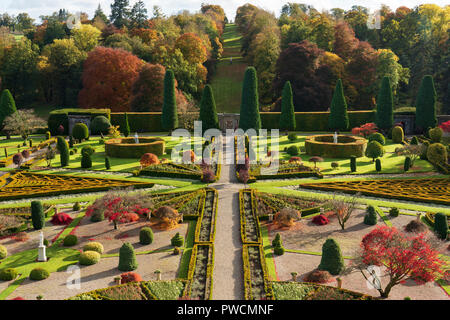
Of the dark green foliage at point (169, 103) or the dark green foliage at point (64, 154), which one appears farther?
the dark green foliage at point (169, 103)

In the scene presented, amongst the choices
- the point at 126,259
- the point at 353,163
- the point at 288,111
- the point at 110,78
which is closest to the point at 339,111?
the point at 288,111

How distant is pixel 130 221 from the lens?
25422mm

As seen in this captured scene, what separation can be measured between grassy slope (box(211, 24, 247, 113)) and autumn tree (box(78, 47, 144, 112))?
20368 mm

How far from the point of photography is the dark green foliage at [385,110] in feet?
183

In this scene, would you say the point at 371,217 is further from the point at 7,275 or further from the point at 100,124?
the point at 100,124

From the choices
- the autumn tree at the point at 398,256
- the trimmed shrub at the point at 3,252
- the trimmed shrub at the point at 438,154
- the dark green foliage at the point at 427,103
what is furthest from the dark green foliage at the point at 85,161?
the dark green foliage at the point at 427,103

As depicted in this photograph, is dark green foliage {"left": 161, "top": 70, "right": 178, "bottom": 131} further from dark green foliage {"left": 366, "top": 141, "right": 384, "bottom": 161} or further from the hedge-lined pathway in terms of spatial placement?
dark green foliage {"left": 366, "top": 141, "right": 384, "bottom": 161}

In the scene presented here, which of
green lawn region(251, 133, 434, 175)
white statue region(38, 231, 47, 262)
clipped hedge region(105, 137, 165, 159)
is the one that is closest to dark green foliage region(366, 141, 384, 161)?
green lawn region(251, 133, 434, 175)

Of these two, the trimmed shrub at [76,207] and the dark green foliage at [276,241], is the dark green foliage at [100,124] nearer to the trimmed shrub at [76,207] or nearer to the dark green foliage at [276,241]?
the trimmed shrub at [76,207]

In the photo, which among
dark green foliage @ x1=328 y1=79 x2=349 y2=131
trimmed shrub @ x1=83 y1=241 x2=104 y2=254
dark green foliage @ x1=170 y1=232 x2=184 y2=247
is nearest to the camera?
trimmed shrub @ x1=83 y1=241 x2=104 y2=254

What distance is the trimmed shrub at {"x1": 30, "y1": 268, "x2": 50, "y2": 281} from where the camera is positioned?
18484mm

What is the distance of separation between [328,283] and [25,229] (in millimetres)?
18174

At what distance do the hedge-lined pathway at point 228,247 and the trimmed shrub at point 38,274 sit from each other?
7.73 meters
